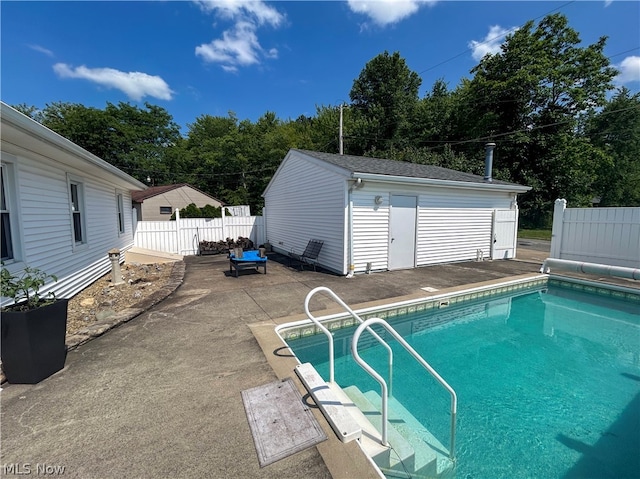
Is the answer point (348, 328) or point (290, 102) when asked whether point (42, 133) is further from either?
point (290, 102)

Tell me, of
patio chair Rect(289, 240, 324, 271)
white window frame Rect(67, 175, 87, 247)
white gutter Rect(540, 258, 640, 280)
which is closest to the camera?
white window frame Rect(67, 175, 87, 247)

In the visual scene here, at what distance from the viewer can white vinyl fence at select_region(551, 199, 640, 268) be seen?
7.47 metres

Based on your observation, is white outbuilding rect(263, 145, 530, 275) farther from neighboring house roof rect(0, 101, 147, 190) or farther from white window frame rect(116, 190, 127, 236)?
white window frame rect(116, 190, 127, 236)

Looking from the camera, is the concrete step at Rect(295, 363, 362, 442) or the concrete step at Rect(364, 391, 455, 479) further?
the concrete step at Rect(364, 391, 455, 479)

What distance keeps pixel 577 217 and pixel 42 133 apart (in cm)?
1255

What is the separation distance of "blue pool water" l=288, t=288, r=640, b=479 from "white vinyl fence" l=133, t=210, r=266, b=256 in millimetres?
9720

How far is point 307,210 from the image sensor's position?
9.88 meters

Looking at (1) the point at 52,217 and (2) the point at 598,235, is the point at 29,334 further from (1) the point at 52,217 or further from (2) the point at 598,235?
(2) the point at 598,235

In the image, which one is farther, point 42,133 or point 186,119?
point 186,119

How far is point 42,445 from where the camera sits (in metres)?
2.00

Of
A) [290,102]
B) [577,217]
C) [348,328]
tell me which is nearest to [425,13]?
[577,217]

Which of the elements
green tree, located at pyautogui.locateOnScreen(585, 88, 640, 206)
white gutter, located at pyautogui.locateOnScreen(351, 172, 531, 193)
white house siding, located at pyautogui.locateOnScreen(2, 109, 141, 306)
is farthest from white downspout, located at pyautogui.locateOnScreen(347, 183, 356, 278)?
green tree, located at pyautogui.locateOnScreen(585, 88, 640, 206)

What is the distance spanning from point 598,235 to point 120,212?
1580 cm

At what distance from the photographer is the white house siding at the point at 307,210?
8.02m
